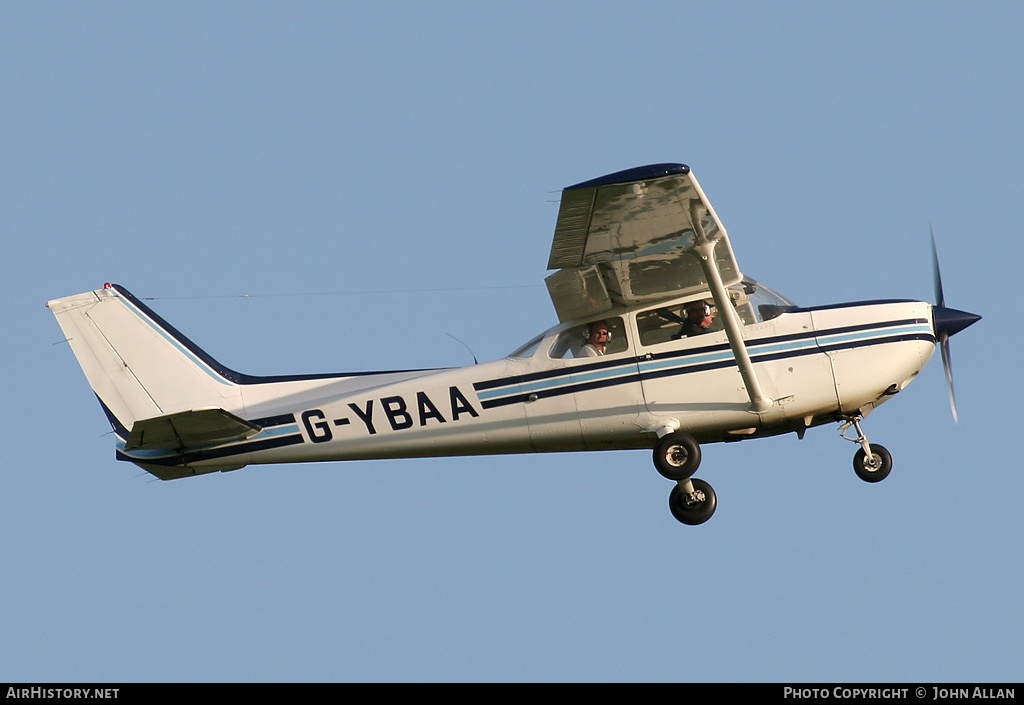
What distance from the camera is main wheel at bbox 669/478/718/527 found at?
12.6m

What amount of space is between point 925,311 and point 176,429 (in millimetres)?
7423

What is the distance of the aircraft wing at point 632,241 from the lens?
35.1 ft

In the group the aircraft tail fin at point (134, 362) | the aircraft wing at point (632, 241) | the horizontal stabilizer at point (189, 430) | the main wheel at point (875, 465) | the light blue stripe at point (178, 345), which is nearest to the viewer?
the aircraft wing at point (632, 241)

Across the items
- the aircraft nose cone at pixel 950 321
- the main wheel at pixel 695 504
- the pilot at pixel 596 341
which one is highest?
the pilot at pixel 596 341

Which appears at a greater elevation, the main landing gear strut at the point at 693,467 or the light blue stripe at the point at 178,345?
the light blue stripe at the point at 178,345

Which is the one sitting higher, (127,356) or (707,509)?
(127,356)

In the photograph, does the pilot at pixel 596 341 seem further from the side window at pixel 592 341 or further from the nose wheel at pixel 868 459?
the nose wheel at pixel 868 459

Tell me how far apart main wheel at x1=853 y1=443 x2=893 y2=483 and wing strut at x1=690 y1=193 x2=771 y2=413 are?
1125mm

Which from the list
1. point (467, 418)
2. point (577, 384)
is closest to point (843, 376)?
point (577, 384)

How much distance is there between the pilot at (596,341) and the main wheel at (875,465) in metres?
2.69

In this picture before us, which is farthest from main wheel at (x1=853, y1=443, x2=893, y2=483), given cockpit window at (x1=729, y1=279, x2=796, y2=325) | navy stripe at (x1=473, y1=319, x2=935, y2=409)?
cockpit window at (x1=729, y1=279, x2=796, y2=325)

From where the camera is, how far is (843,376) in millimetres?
12211

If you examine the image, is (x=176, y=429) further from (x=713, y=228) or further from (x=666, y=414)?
(x=713, y=228)

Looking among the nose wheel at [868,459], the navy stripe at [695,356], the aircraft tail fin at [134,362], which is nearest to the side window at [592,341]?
the navy stripe at [695,356]
